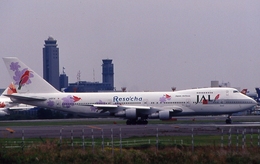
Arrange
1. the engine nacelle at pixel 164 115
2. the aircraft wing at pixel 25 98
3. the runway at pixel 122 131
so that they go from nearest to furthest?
the runway at pixel 122 131
the engine nacelle at pixel 164 115
the aircraft wing at pixel 25 98

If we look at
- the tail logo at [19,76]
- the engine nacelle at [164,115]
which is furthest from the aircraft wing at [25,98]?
the engine nacelle at [164,115]

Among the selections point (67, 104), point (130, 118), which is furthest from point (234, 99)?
point (67, 104)

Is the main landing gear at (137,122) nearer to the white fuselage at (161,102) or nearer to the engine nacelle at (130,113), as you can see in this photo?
the engine nacelle at (130,113)

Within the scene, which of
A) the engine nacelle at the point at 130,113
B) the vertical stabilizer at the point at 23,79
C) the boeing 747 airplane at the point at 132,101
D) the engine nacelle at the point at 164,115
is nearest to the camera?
the engine nacelle at the point at 164,115

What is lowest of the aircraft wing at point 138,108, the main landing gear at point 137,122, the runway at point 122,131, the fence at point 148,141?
the fence at point 148,141

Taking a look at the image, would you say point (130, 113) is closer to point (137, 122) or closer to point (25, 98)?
point (137, 122)

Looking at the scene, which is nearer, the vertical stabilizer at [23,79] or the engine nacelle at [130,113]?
the engine nacelle at [130,113]

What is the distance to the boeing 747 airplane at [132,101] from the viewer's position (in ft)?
193

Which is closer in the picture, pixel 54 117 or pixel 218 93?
pixel 218 93

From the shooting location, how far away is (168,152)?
87.9ft

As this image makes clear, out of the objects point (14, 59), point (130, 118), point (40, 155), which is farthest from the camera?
point (14, 59)

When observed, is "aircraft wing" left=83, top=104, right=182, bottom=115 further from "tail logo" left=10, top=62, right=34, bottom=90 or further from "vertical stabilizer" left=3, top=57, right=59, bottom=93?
"tail logo" left=10, top=62, right=34, bottom=90

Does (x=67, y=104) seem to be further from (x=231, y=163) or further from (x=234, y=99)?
(x=231, y=163)

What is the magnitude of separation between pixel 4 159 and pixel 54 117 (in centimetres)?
5872
